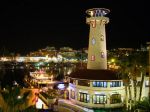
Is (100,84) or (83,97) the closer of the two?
(100,84)

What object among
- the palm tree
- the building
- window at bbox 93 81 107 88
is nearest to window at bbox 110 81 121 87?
the building

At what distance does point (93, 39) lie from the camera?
4634 cm

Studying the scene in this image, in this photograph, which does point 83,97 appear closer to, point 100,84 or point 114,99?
point 100,84

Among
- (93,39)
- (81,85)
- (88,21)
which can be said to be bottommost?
(81,85)

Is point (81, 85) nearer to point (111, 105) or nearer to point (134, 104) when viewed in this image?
point (111, 105)

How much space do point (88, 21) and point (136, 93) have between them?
13523 mm

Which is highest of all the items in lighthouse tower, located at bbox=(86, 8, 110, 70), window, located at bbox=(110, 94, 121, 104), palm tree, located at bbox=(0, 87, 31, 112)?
lighthouse tower, located at bbox=(86, 8, 110, 70)

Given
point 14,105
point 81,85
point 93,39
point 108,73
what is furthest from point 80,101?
point 14,105

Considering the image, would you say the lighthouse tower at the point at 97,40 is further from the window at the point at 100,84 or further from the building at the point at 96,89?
the window at the point at 100,84

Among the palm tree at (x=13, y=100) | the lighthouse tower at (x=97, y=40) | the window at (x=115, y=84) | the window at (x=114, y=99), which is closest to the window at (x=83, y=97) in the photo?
the window at (x=114, y=99)

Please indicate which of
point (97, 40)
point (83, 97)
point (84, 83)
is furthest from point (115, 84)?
point (97, 40)

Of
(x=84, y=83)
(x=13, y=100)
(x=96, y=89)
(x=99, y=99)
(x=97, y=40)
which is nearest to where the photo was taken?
(x=13, y=100)

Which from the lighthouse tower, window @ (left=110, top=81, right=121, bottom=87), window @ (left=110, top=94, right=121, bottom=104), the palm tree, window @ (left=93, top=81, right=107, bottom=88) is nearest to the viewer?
the palm tree

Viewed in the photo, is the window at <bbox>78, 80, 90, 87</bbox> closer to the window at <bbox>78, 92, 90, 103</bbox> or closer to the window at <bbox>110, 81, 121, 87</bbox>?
the window at <bbox>78, 92, 90, 103</bbox>
